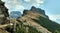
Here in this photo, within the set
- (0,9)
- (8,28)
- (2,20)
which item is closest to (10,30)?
(8,28)

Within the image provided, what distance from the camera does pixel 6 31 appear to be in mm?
135750

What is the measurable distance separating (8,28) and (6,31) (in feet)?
10.7

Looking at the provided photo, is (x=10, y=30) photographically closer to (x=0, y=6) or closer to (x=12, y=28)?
Answer: (x=12, y=28)

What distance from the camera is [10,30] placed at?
138 m

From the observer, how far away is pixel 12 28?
13912cm

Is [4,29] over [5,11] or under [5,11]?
under

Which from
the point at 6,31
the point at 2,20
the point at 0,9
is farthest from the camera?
the point at 0,9

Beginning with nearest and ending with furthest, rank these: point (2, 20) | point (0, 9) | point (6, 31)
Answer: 1. point (6, 31)
2. point (2, 20)
3. point (0, 9)

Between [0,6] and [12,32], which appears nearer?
[12,32]

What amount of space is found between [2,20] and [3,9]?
→ 80.7ft

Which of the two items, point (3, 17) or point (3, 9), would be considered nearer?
point (3, 17)

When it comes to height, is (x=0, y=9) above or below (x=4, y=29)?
above

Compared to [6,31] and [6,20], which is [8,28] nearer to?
[6,31]

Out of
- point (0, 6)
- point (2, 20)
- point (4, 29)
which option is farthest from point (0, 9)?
point (4, 29)
